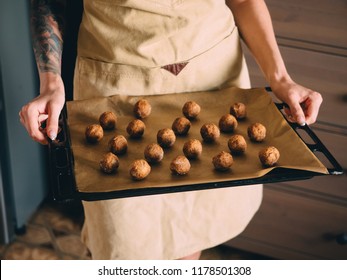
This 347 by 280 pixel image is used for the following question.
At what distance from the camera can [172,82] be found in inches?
45.3

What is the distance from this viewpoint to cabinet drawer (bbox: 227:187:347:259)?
1717 mm

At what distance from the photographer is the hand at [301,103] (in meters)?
1.05

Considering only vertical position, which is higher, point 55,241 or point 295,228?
point 295,228

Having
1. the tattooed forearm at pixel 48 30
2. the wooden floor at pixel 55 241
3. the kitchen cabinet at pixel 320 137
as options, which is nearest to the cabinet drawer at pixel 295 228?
the kitchen cabinet at pixel 320 137

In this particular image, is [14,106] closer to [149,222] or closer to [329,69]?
[149,222]

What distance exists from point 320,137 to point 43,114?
95 cm

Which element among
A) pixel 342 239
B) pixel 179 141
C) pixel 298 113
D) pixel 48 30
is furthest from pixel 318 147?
pixel 342 239

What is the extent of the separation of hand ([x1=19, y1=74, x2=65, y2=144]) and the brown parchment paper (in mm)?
93

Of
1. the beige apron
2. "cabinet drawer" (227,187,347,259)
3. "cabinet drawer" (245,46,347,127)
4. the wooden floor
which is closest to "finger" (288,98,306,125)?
the beige apron

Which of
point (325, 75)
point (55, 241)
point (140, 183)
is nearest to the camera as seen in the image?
point (140, 183)

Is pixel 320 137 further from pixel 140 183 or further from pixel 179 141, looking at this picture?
pixel 140 183

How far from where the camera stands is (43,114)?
3.26 ft

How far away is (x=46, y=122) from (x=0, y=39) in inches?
28.4
